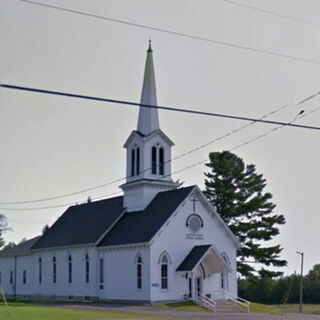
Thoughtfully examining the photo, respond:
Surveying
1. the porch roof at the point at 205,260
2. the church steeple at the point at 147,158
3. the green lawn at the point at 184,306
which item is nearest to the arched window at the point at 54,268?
the church steeple at the point at 147,158

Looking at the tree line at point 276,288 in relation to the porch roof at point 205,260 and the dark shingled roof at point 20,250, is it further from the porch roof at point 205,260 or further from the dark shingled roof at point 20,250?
the dark shingled roof at point 20,250

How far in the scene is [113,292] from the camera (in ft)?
174

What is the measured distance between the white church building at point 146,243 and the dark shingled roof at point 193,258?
0.09 metres

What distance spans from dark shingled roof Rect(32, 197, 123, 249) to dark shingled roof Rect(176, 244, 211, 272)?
27.5ft

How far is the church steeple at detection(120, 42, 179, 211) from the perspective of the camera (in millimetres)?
55062

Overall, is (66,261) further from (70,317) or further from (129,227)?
(70,317)

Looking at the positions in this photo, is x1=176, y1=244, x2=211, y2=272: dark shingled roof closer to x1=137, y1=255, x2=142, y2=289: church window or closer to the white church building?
the white church building

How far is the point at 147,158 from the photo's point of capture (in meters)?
55.4

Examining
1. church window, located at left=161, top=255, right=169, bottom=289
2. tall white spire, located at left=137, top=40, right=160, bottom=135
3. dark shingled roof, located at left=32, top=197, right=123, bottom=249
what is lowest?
church window, located at left=161, top=255, right=169, bottom=289

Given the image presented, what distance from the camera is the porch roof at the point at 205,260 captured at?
49.0 meters

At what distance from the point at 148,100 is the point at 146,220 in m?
9.77

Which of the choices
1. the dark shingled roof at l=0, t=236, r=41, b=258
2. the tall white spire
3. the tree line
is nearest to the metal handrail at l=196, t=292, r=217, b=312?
the tall white spire

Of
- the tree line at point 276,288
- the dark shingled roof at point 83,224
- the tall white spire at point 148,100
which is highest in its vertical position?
the tall white spire at point 148,100

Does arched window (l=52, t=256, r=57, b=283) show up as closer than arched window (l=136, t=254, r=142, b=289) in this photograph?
No
